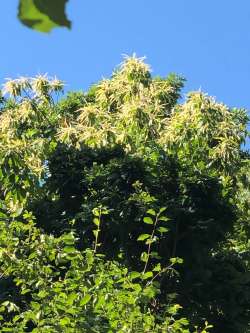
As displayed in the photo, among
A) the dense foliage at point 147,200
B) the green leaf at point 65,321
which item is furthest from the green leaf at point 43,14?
the dense foliage at point 147,200

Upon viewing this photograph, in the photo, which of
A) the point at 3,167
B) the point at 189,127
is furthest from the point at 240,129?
the point at 3,167

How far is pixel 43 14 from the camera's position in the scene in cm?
45

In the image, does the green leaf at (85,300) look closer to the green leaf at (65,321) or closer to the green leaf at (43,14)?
the green leaf at (65,321)

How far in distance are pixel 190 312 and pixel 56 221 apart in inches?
87.6

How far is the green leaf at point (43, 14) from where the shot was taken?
0.44 m

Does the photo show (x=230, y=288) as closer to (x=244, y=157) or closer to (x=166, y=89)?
(x=244, y=157)

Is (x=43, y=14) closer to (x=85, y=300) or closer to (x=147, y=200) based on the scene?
(x=85, y=300)

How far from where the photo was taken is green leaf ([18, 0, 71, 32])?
1.46 ft

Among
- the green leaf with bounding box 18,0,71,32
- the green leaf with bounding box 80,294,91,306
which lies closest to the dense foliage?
the green leaf with bounding box 80,294,91,306

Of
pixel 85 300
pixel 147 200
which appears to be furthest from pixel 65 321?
pixel 147 200

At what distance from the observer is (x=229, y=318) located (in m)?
9.43

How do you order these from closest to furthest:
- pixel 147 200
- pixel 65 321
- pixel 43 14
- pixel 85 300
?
pixel 43 14
pixel 65 321
pixel 85 300
pixel 147 200

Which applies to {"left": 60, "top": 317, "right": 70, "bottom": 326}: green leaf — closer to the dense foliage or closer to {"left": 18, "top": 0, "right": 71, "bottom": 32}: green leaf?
the dense foliage

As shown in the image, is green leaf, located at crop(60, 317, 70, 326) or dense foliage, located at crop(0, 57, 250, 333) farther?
dense foliage, located at crop(0, 57, 250, 333)
